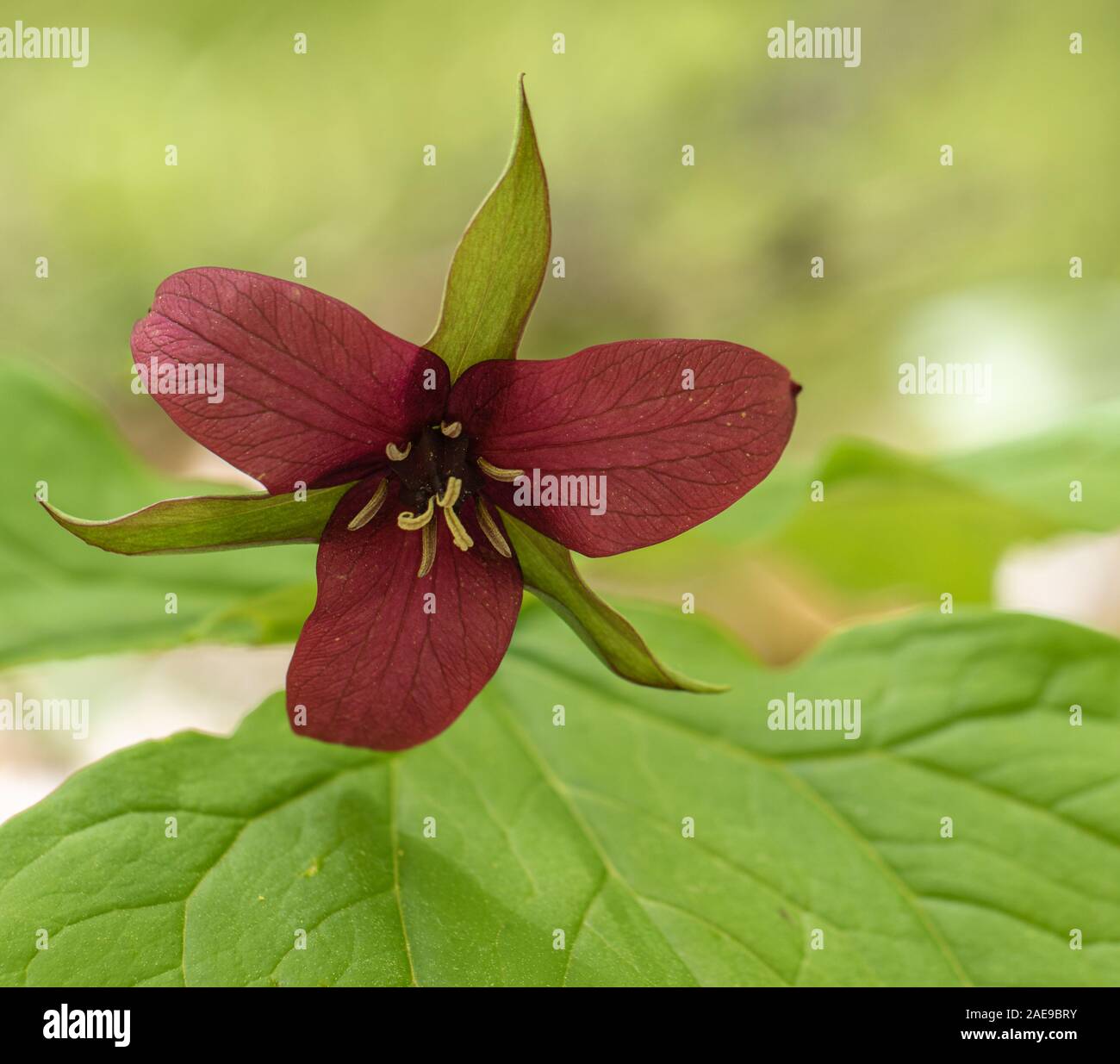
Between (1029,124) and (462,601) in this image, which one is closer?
(462,601)

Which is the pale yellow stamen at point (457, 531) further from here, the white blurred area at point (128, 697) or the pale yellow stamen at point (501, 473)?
the white blurred area at point (128, 697)

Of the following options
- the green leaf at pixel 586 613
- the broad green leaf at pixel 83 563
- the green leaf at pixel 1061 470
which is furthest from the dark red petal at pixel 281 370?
the green leaf at pixel 1061 470

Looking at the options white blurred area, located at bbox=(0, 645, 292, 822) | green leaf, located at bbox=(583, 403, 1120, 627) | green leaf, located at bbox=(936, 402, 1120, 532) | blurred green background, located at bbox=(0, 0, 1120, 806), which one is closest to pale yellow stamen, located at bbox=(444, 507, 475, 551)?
green leaf, located at bbox=(583, 403, 1120, 627)

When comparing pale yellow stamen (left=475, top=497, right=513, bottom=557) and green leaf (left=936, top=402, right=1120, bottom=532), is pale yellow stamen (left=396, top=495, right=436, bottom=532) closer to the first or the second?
pale yellow stamen (left=475, top=497, right=513, bottom=557)

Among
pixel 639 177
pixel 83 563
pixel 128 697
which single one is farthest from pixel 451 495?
pixel 639 177

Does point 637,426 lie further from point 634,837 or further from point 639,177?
point 639,177

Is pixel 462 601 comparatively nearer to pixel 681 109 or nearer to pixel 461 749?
pixel 461 749
